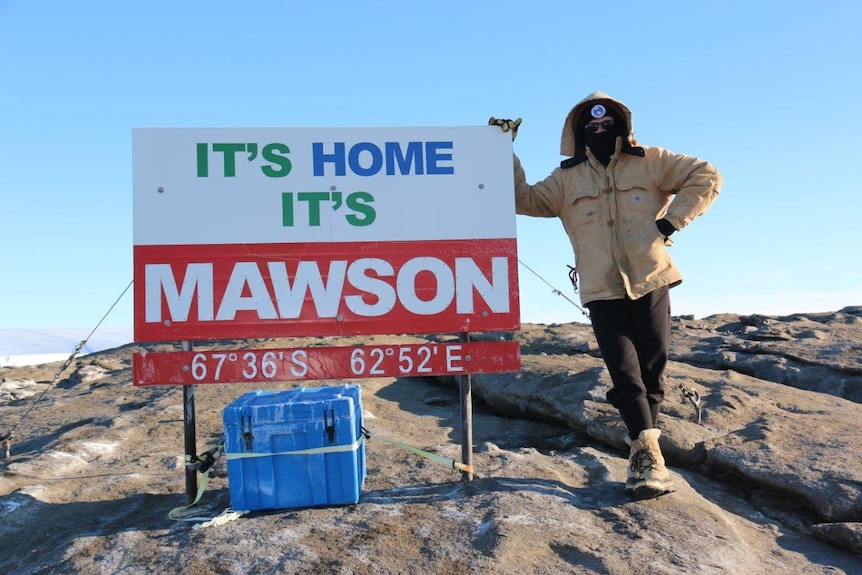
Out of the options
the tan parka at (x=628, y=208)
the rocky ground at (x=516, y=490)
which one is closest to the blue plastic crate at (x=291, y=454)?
the rocky ground at (x=516, y=490)

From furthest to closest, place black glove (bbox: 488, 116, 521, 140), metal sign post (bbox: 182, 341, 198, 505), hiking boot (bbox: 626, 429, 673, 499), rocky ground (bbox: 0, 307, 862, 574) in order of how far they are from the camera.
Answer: black glove (bbox: 488, 116, 521, 140) < metal sign post (bbox: 182, 341, 198, 505) < hiking boot (bbox: 626, 429, 673, 499) < rocky ground (bbox: 0, 307, 862, 574)

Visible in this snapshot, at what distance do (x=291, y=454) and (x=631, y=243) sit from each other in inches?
94.2

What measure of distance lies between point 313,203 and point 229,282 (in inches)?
29.4

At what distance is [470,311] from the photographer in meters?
4.37

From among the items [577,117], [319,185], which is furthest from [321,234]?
[577,117]

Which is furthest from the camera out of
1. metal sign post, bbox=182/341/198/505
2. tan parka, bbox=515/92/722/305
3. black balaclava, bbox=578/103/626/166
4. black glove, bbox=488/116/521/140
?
black glove, bbox=488/116/521/140

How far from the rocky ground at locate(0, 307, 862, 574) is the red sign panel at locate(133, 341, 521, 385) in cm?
75

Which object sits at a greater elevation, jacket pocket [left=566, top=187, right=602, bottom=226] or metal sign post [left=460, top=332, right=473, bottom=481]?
jacket pocket [left=566, top=187, right=602, bottom=226]

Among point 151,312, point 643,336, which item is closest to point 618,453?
point 643,336

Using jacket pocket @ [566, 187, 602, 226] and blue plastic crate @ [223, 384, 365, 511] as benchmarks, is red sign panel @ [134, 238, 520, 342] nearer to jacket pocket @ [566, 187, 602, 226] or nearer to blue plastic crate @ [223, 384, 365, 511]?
jacket pocket @ [566, 187, 602, 226]

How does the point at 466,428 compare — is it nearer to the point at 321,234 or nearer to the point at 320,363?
the point at 320,363

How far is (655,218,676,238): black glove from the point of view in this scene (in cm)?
401

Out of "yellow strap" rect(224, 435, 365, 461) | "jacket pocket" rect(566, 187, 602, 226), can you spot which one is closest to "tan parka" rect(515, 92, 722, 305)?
"jacket pocket" rect(566, 187, 602, 226)

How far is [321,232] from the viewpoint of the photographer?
4.31 m
